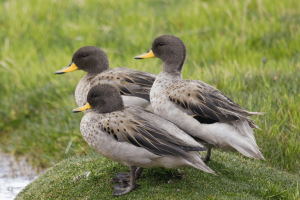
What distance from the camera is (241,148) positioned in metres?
4.21

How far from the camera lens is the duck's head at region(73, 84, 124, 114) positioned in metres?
4.21

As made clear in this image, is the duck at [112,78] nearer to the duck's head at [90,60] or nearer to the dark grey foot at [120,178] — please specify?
the duck's head at [90,60]

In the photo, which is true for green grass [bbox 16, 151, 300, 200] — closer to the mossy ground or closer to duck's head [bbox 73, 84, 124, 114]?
the mossy ground

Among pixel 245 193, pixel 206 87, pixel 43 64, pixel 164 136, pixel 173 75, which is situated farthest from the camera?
A: pixel 43 64

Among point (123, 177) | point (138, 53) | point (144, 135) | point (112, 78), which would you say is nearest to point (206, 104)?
point (144, 135)

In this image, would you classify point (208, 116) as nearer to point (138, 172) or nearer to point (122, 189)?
point (138, 172)

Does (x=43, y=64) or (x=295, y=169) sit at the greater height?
(x=43, y=64)

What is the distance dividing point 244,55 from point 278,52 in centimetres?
85

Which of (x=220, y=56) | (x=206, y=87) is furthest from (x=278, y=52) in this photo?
(x=206, y=87)

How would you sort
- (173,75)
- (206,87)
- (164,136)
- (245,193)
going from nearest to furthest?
(164,136), (245,193), (206,87), (173,75)

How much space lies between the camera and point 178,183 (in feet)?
13.7

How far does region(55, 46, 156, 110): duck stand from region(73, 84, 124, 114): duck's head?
46.3 inches

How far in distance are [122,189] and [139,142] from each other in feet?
2.05

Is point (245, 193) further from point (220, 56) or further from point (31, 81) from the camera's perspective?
point (31, 81)
